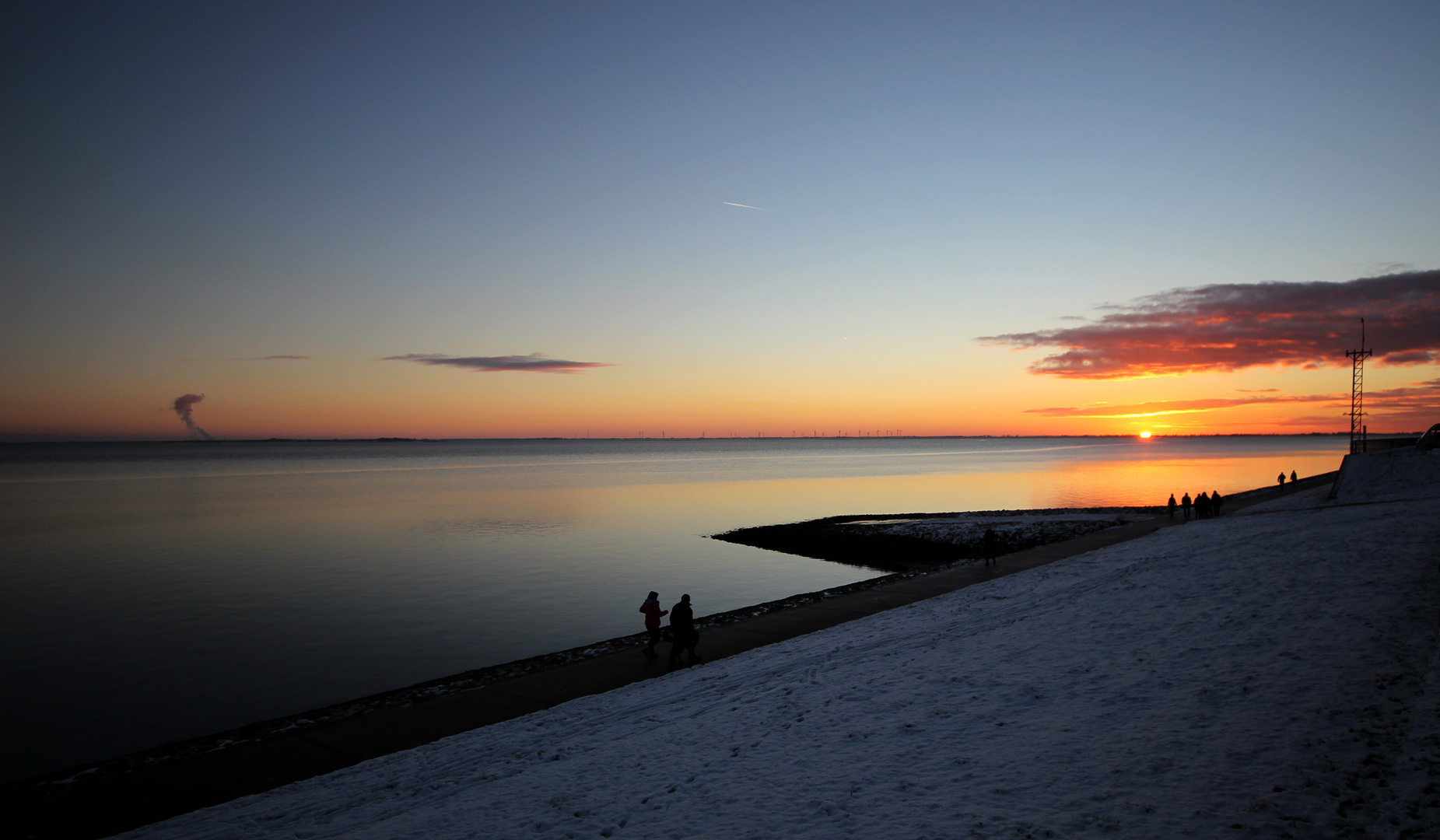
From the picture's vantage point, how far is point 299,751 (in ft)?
34.5

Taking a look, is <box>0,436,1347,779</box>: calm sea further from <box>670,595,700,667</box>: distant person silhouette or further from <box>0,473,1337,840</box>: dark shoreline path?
<box>670,595,700,667</box>: distant person silhouette

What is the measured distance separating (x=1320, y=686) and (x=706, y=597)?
19.8 metres

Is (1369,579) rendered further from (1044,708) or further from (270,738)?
(270,738)

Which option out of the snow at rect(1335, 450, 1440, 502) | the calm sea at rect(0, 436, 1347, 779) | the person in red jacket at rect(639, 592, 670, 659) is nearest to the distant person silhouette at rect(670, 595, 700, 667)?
the person in red jacket at rect(639, 592, 670, 659)

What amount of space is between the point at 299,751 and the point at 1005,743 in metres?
10.00

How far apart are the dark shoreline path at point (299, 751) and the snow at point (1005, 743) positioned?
70cm

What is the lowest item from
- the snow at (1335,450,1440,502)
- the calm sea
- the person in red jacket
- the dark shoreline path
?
the calm sea

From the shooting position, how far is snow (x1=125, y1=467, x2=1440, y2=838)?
6176 mm

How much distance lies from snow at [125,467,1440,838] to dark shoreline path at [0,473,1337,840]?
0.70 metres

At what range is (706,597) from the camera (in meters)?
26.0

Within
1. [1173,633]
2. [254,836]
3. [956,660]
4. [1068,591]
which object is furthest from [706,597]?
[254,836]

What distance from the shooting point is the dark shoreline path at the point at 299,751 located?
28.7 feet

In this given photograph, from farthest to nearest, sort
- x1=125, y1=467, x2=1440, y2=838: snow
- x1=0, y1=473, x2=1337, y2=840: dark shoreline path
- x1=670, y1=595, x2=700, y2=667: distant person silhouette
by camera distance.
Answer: x1=670, y1=595, x2=700, y2=667: distant person silhouette, x1=0, y1=473, x2=1337, y2=840: dark shoreline path, x1=125, y1=467, x2=1440, y2=838: snow

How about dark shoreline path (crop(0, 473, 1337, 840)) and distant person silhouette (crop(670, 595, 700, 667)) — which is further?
distant person silhouette (crop(670, 595, 700, 667))
